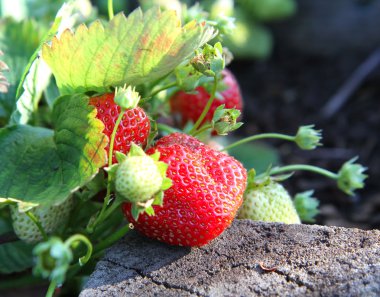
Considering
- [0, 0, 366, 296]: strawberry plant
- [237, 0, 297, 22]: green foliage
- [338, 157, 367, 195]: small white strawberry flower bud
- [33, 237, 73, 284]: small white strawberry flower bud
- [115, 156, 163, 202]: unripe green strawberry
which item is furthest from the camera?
[237, 0, 297, 22]: green foliage

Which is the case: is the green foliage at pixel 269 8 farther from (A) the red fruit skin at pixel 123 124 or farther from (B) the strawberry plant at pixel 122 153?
(A) the red fruit skin at pixel 123 124

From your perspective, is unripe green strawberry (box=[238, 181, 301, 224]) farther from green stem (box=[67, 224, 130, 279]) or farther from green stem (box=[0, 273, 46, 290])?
green stem (box=[0, 273, 46, 290])

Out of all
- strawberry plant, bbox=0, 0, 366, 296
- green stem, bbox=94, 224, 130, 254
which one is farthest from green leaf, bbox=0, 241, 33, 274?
green stem, bbox=94, 224, 130, 254

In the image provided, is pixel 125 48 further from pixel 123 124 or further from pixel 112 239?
pixel 112 239

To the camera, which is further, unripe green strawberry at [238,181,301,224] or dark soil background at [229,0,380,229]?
dark soil background at [229,0,380,229]

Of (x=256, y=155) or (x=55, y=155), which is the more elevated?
(x=55, y=155)

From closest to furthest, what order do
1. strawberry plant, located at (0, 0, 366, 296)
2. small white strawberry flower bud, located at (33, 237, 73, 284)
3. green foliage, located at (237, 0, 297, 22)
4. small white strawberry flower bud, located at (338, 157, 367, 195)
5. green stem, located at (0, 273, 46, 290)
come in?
small white strawberry flower bud, located at (33, 237, 73, 284), strawberry plant, located at (0, 0, 366, 296), small white strawberry flower bud, located at (338, 157, 367, 195), green stem, located at (0, 273, 46, 290), green foliage, located at (237, 0, 297, 22)

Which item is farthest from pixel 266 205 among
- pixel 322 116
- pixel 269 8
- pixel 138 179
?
pixel 269 8
